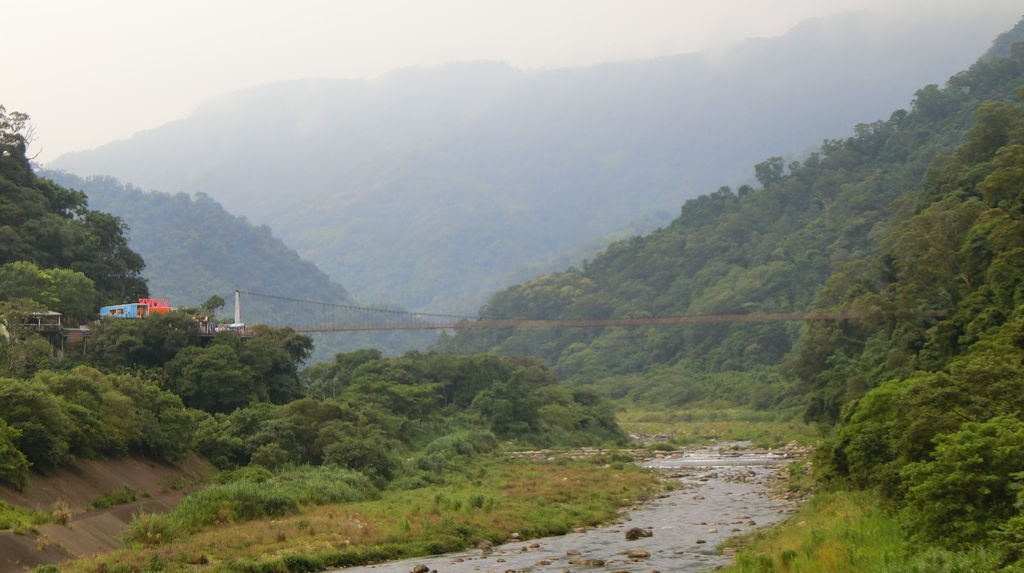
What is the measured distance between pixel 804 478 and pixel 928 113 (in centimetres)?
6467

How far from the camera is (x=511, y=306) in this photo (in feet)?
329

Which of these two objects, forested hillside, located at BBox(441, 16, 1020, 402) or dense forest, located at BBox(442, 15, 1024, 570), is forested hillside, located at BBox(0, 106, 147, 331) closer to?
dense forest, located at BBox(442, 15, 1024, 570)

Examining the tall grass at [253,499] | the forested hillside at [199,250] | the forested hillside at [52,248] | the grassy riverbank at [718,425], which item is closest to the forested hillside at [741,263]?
the grassy riverbank at [718,425]

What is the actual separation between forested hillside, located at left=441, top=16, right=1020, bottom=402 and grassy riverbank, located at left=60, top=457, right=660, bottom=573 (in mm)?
37280

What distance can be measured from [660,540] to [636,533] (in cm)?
91

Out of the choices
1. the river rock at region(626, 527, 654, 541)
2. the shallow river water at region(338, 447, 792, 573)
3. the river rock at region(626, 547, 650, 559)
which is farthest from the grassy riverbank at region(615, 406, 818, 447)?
the river rock at region(626, 547, 650, 559)

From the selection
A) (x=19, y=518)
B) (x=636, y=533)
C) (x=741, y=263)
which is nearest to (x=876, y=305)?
(x=636, y=533)

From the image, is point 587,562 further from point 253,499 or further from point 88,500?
point 88,500

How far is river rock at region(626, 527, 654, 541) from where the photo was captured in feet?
77.7

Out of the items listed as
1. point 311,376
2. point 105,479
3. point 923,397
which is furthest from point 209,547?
point 311,376

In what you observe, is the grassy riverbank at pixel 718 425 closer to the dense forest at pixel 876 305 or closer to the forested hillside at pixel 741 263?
the dense forest at pixel 876 305

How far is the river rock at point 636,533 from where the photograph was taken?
77.7 feet

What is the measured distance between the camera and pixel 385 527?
80.5 feet

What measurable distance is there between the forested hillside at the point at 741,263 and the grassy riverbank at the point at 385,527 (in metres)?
37.3
